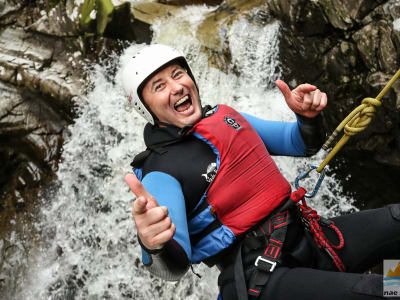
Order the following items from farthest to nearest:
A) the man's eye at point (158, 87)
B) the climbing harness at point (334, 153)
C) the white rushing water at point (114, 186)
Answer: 1. the white rushing water at point (114, 186)
2. the man's eye at point (158, 87)
3. the climbing harness at point (334, 153)

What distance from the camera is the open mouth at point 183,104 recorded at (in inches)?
88.2

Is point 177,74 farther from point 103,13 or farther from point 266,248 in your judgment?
point 103,13

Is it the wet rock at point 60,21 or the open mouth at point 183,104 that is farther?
the wet rock at point 60,21

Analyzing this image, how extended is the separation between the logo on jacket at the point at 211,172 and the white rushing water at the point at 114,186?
2519 mm

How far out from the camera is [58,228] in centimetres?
475

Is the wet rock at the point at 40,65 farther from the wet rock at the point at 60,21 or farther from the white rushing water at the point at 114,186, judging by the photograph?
the white rushing water at the point at 114,186

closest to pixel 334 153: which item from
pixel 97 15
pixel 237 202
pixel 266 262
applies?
pixel 237 202

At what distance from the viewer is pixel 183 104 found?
2295mm

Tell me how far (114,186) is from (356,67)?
355cm

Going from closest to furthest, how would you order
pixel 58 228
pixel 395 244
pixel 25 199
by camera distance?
1. pixel 395 244
2. pixel 58 228
3. pixel 25 199

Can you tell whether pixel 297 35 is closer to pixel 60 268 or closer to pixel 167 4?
pixel 167 4

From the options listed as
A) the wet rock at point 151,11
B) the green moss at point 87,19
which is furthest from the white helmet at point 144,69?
the wet rock at point 151,11

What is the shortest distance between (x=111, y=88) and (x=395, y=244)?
459 cm

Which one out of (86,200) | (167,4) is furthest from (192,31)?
(86,200)
